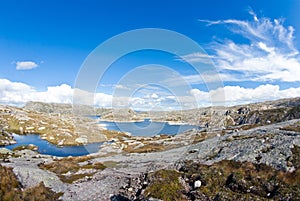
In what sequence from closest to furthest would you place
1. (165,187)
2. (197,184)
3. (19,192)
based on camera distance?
(165,187) → (197,184) → (19,192)

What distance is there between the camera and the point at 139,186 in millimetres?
31844

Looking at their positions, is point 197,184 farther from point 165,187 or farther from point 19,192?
point 19,192

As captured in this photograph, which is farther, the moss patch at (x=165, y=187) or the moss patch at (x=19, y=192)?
the moss patch at (x=19, y=192)

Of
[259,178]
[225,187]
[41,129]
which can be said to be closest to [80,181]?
[225,187]

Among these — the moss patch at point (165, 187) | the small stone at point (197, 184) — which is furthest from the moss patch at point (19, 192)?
the small stone at point (197, 184)

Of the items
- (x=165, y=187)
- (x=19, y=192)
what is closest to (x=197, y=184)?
(x=165, y=187)

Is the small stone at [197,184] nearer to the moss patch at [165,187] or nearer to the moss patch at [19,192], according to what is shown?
the moss patch at [165,187]

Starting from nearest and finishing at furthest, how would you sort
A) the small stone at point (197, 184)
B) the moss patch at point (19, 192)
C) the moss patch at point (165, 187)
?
the moss patch at point (165, 187) → the small stone at point (197, 184) → the moss patch at point (19, 192)

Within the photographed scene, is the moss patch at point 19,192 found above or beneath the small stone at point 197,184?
beneath

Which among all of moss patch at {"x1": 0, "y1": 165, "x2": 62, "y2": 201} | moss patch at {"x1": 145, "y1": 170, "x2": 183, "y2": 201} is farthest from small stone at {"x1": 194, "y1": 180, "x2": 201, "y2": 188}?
moss patch at {"x1": 0, "y1": 165, "x2": 62, "y2": 201}

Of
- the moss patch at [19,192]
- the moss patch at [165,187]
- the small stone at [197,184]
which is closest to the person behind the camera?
the moss patch at [165,187]

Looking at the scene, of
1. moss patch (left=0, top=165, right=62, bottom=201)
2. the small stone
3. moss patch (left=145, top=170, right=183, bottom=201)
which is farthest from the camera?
moss patch (left=0, top=165, right=62, bottom=201)

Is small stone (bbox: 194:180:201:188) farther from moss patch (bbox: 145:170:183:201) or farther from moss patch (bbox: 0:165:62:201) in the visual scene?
moss patch (bbox: 0:165:62:201)

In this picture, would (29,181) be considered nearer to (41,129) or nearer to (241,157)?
(241,157)
